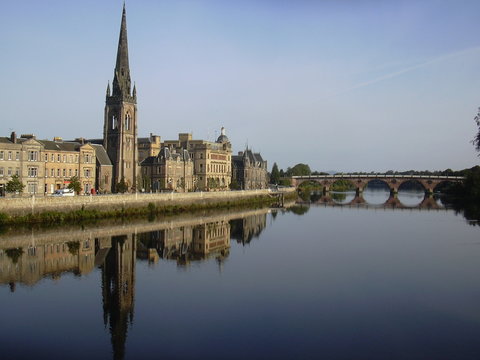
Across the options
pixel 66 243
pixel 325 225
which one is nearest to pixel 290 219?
pixel 325 225

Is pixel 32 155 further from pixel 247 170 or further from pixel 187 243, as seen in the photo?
pixel 247 170

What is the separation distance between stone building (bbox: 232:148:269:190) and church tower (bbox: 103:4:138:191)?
137 feet

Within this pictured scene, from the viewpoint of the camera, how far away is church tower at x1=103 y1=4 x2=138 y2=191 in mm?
80312

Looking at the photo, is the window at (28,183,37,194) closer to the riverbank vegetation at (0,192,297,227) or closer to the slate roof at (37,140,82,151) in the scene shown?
the slate roof at (37,140,82,151)

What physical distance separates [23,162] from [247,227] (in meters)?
27.1

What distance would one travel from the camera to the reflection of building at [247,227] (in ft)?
171

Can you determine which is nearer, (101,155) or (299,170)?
(101,155)

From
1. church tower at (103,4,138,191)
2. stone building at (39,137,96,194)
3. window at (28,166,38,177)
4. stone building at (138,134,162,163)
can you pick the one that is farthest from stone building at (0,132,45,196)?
stone building at (138,134,162,163)

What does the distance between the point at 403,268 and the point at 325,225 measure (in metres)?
27.8

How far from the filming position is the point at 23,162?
62.3 metres

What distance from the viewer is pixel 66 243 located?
41562 mm

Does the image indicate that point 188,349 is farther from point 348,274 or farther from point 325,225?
point 325,225

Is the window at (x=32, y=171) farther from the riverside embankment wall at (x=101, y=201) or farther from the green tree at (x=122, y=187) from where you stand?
the green tree at (x=122, y=187)

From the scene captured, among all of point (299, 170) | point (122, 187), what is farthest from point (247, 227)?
point (299, 170)
